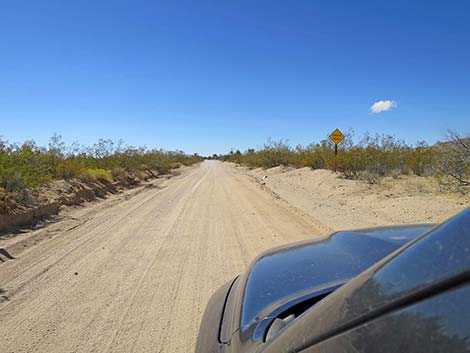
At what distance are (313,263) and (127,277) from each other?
3.68 m

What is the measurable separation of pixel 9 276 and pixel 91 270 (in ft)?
4.08

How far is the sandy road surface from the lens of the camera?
12.0ft

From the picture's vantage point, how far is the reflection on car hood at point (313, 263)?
2107mm

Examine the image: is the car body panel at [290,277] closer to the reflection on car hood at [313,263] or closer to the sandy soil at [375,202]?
the reflection on car hood at [313,263]

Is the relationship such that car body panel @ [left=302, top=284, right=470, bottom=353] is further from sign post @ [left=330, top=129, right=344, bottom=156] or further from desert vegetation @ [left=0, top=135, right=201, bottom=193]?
sign post @ [left=330, top=129, right=344, bottom=156]

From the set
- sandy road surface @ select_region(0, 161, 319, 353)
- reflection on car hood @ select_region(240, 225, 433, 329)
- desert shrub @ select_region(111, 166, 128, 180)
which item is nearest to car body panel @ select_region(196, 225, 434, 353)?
reflection on car hood @ select_region(240, 225, 433, 329)

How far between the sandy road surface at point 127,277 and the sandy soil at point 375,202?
1361mm

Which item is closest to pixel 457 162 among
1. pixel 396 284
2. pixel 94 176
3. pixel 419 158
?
pixel 419 158

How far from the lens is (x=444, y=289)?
0.81 meters

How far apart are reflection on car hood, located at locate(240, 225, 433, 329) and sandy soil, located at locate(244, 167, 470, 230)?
5.34 metres

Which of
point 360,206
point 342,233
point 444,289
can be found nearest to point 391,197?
point 360,206

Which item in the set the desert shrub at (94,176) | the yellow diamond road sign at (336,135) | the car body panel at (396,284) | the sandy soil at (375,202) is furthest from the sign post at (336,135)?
the car body panel at (396,284)

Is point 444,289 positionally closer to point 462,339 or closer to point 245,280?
point 462,339

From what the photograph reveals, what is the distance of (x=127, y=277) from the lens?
5258 mm
